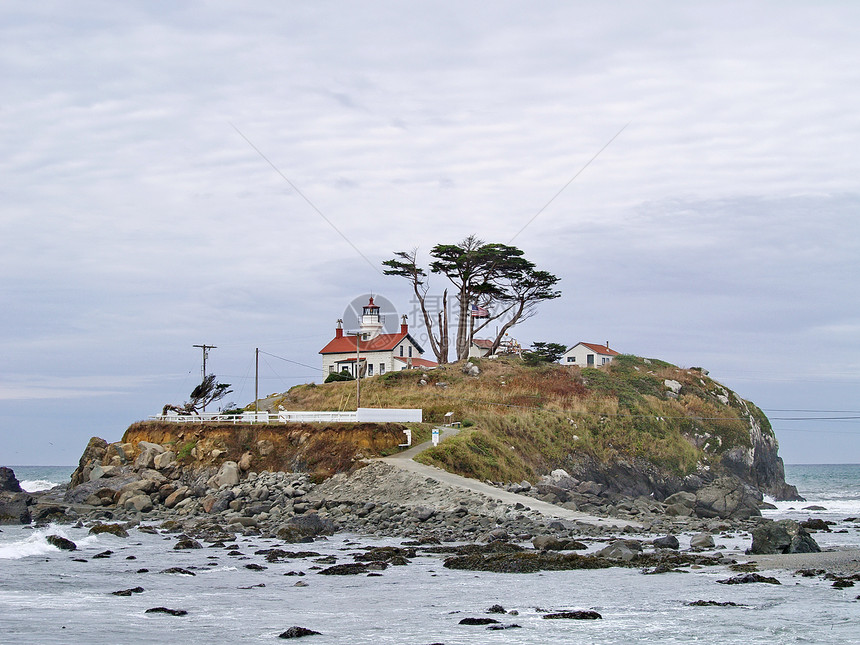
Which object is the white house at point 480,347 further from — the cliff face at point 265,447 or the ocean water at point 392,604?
the ocean water at point 392,604

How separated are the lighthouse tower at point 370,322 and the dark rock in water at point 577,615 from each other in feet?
181

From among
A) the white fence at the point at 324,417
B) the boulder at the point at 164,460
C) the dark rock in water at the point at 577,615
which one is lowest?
the dark rock in water at the point at 577,615

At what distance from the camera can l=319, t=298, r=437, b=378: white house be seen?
68125mm

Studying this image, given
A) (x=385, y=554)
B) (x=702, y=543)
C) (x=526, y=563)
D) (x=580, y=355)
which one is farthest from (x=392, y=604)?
(x=580, y=355)

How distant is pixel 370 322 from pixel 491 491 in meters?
39.3

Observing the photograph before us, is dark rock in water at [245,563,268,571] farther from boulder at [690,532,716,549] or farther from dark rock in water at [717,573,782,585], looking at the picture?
boulder at [690,532,716,549]

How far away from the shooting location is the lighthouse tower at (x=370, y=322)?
234ft

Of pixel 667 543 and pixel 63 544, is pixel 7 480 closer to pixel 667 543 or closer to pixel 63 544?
pixel 63 544

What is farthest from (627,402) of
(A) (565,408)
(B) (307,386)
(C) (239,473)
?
(C) (239,473)

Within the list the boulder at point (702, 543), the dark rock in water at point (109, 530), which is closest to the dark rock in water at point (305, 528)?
the dark rock in water at point (109, 530)

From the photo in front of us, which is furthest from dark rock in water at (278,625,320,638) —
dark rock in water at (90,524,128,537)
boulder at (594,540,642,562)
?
dark rock in water at (90,524,128,537)

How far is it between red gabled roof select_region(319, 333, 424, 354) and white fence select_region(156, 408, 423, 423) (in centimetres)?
2451

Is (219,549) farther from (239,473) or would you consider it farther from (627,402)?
(627,402)

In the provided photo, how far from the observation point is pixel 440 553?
24.4 metres
